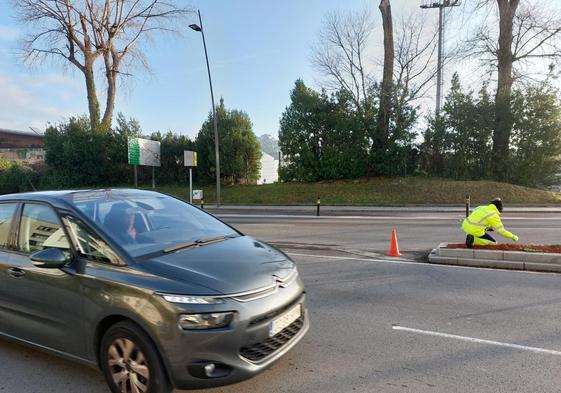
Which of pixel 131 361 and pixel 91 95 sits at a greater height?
pixel 91 95

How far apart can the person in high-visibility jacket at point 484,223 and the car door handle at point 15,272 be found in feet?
25.2

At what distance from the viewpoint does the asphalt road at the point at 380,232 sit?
397 inches

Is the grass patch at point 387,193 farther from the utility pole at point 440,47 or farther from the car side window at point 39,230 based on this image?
the car side window at point 39,230

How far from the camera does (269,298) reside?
2924 millimetres

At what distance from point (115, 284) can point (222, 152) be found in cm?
2782

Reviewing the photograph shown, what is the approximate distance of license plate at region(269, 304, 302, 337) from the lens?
2.94 meters

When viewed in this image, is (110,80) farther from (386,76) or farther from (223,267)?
(223,267)

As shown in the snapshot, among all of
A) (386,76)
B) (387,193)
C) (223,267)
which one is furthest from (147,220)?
(386,76)

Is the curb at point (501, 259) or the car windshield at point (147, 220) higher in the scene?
the car windshield at point (147, 220)

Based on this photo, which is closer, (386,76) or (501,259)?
(501,259)

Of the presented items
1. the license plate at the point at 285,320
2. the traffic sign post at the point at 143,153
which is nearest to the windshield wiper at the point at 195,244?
the license plate at the point at 285,320

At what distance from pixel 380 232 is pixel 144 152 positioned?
23.9 m

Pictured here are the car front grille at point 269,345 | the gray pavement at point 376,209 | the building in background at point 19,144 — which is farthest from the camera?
the building in background at point 19,144

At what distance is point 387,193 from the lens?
23719 mm
